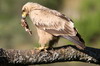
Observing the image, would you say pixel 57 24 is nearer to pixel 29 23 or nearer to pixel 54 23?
pixel 54 23

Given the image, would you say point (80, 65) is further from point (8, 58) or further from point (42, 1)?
point (8, 58)

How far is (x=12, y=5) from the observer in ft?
69.2

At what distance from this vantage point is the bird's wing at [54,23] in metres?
6.93

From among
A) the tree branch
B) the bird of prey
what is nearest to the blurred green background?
the bird of prey

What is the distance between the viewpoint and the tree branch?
20.0 feet

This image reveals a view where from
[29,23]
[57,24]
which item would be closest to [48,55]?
[57,24]

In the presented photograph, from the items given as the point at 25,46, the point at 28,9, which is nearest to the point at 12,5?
the point at 25,46

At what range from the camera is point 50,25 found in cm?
716

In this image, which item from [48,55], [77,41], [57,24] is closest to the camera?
[48,55]

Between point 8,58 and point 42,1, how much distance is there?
1306cm

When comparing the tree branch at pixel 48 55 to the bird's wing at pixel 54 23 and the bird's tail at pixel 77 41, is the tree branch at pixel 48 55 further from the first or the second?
the bird's wing at pixel 54 23

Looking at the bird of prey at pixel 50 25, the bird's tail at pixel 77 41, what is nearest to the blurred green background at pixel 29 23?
the bird of prey at pixel 50 25

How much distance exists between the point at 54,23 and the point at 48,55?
0.82m

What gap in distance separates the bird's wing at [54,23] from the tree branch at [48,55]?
1.04 feet
